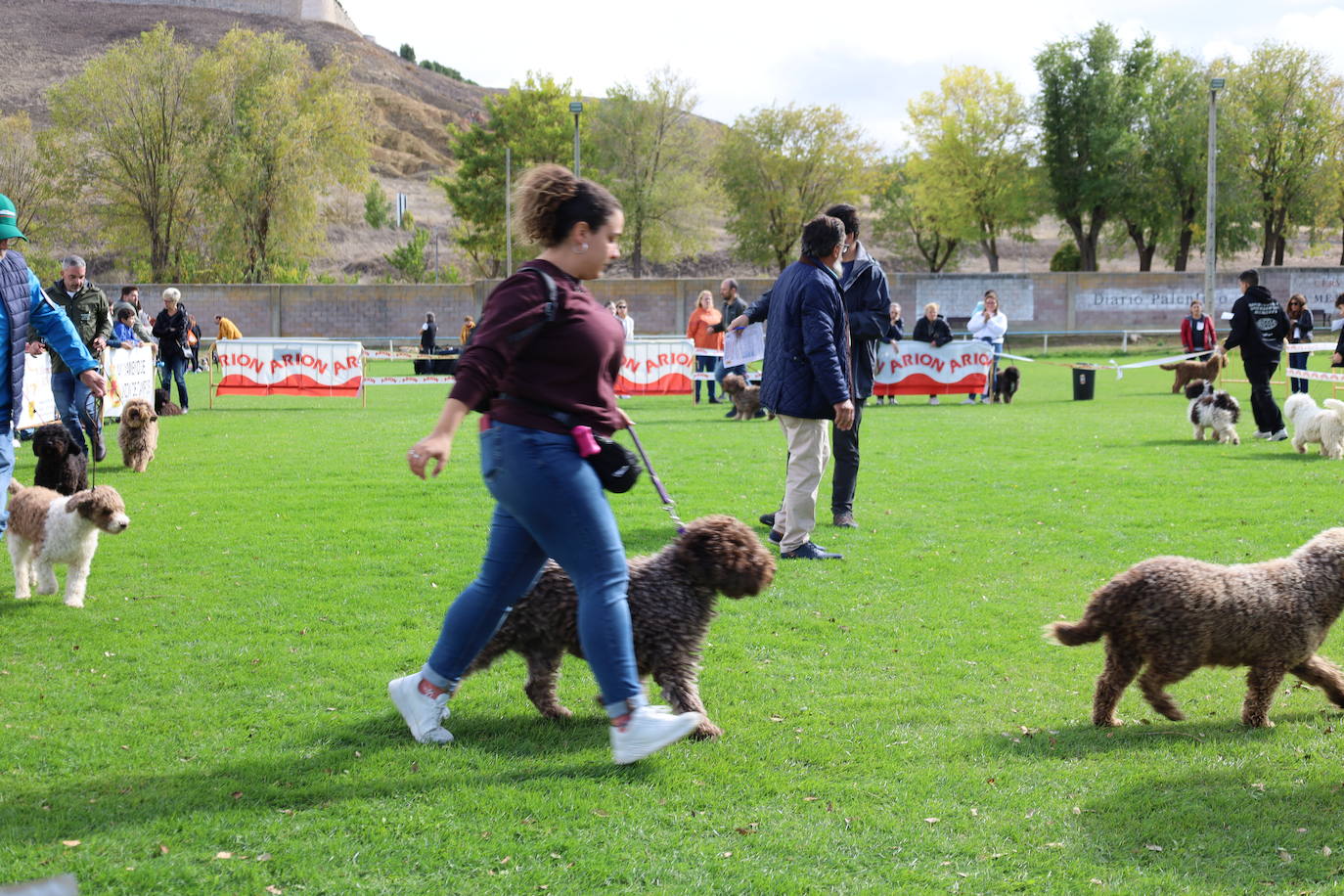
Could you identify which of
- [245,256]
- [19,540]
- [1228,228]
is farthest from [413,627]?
[1228,228]

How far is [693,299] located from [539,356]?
41.3m

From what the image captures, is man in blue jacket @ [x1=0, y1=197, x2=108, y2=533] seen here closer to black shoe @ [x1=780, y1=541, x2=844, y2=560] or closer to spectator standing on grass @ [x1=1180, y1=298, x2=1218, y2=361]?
black shoe @ [x1=780, y1=541, x2=844, y2=560]

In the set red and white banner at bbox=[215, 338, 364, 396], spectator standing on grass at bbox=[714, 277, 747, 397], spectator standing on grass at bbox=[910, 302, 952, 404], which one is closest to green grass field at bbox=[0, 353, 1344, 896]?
spectator standing on grass at bbox=[714, 277, 747, 397]

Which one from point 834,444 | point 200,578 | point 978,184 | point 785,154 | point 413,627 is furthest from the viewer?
point 785,154

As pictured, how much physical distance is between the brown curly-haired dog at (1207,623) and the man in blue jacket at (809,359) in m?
2.63

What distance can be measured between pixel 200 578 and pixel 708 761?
4.53 m

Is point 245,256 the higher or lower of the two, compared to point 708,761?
higher

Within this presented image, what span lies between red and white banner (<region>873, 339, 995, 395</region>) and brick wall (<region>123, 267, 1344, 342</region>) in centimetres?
2157

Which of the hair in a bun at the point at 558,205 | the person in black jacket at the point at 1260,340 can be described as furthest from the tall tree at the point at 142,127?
the hair in a bun at the point at 558,205

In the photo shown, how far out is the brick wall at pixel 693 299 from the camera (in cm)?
4334

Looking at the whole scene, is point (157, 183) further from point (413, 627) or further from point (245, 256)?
point (413, 627)

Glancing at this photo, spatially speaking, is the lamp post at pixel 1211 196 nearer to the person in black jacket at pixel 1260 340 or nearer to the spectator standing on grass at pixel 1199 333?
the spectator standing on grass at pixel 1199 333

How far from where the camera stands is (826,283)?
7312mm

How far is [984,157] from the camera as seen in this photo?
62.0m
